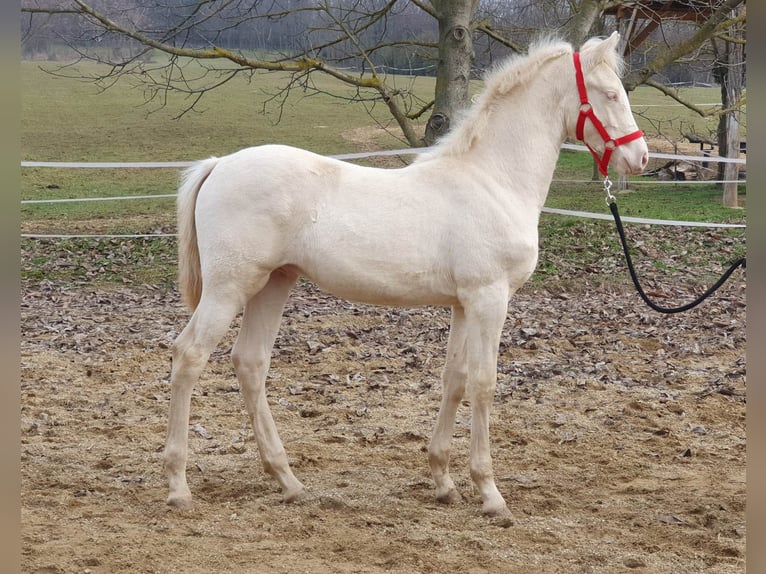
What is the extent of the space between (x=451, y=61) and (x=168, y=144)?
44.9 ft

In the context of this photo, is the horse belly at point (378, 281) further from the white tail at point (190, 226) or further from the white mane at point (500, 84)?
the white mane at point (500, 84)

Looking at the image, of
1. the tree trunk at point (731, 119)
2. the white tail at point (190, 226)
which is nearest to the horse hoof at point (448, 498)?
the white tail at point (190, 226)

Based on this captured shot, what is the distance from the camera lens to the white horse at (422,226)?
369cm

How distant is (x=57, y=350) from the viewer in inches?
253

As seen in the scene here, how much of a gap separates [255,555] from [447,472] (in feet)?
3.84

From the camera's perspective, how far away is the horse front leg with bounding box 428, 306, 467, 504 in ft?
13.1

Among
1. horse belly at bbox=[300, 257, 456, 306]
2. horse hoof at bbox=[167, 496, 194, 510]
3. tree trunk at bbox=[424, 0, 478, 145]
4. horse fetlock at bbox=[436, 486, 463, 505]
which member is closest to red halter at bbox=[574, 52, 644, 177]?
horse belly at bbox=[300, 257, 456, 306]

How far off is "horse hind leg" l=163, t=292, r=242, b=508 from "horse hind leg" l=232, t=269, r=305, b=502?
0.88 feet

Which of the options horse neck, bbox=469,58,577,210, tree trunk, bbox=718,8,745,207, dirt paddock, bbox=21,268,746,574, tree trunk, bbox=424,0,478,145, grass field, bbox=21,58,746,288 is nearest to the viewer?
dirt paddock, bbox=21,268,746,574

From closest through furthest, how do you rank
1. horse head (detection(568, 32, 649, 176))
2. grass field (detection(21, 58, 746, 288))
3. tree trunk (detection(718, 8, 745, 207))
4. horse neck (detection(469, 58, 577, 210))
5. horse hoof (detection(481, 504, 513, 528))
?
horse hoof (detection(481, 504, 513, 528))
horse head (detection(568, 32, 649, 176))
horse neck (detection(469, 58, 577, 210))
grass field (detection(21, 58, 746, 288))
tree trunk (detection(718, 8, 745, 207))

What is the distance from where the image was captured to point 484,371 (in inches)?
146

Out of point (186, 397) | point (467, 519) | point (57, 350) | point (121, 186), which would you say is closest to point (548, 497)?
point (467, 519)

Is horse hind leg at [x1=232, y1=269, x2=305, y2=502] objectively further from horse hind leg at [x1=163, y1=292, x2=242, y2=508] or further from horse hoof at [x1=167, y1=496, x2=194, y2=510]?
horse hoof at [x1=167, y1=496, x2=194, y2=510]

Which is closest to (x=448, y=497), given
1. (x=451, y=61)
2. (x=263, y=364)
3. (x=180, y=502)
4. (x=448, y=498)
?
(x=448, y=498)
